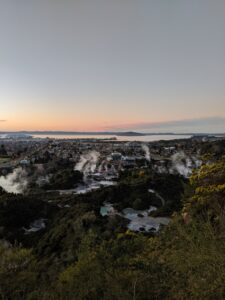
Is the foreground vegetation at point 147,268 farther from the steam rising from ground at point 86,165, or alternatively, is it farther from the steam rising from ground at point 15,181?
the steam rising from ground at point 86,165

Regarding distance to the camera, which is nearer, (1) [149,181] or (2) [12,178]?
(1) [149,181]

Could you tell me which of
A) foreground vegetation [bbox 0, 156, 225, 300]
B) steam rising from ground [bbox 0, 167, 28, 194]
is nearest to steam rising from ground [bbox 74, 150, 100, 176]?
steam rising from ground [bbox 0, 167, 28, 194]

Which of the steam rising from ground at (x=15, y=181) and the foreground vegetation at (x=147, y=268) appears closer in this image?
the foreground vegetation at (x=147, y=268)

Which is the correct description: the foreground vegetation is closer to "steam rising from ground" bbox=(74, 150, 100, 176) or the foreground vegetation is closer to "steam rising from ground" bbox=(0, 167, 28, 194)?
"steam rising from ground" bbox=(0, 167, 28, 194)

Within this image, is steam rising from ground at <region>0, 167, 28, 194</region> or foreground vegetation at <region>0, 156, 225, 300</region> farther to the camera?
steam rising from ground at <region>0, 167, 28, 194</region>

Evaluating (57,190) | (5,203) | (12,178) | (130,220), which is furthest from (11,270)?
(12,178)

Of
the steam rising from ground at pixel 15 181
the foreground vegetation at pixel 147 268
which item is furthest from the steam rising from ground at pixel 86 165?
the foreground vegetation at pixel 147 268

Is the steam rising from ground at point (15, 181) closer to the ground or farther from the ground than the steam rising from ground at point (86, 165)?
closer to the ground

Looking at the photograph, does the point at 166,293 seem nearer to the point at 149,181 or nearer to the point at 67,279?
the point at 67,279
